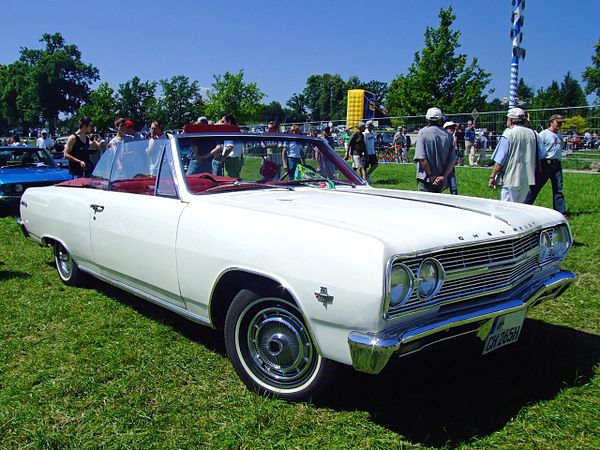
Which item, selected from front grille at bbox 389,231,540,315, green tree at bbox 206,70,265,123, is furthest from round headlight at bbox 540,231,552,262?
green tree at bbox 206,70,265,123

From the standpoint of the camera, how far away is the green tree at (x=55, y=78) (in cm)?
7331

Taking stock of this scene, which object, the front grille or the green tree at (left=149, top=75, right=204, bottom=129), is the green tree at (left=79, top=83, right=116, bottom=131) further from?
the front grille

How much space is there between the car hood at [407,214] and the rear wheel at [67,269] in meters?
2.22

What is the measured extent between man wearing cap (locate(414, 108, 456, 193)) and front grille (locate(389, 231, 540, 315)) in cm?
307

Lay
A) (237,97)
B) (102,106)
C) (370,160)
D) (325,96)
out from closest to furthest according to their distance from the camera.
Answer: (370,160), (237,97), (102,106), (325,96)

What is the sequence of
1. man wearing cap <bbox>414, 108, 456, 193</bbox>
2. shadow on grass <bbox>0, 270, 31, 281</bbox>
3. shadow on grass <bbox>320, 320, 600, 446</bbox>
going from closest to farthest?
shadow on grass <bbox>320, 320, 600, 446</bbox> → shadow on grass <bbox>0, 270, 31, 281</bbox> → man wearing cap <bbox>414, 108, 456, 193</bbox>

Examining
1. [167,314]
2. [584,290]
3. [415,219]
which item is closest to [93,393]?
[167,314]

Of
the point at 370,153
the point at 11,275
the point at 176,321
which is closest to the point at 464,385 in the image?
the point at 176,321

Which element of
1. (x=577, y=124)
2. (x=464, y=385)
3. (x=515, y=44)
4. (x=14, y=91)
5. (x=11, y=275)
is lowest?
(x=11, y=275)

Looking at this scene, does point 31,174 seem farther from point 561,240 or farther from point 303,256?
point 561,240

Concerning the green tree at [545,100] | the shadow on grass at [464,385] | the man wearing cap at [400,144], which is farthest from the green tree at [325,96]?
the shadow on grass at [464,385]

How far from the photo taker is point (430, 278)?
2.35m

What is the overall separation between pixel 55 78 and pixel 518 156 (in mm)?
80053

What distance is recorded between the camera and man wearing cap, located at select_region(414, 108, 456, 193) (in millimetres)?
5777
